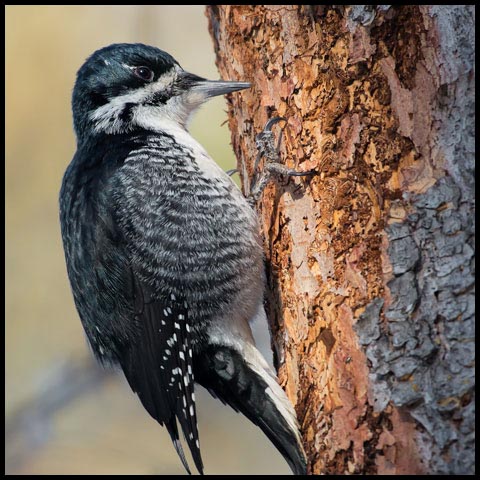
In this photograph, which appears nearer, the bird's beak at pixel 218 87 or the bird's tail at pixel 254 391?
the bird's tail at pixel 254 391

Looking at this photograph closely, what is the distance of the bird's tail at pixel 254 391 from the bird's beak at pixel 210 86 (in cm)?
108

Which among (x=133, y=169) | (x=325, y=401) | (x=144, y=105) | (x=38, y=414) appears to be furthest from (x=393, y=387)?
(x=38, y=414)

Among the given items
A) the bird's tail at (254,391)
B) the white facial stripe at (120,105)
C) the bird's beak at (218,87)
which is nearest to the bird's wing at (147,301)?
the bird's tail at (254,391)

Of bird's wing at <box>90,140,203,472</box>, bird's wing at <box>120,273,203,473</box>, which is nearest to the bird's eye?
bird's wing at <box>90,140,203,472</box>

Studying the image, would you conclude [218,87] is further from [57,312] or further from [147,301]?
[57,312]

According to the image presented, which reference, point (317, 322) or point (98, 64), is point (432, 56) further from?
point (98, 64)

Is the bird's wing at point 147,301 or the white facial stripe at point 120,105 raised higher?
the white facial stripe at point 120,105

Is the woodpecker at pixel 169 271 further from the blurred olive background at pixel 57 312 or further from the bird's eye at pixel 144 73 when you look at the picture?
the blurred olive background at pixel 57 312

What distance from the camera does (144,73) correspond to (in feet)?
10.6

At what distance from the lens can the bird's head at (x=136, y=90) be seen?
322 cm

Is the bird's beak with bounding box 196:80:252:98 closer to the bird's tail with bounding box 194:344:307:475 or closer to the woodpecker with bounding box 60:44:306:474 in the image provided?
the woodpecker with bounding box 60:44:306:474

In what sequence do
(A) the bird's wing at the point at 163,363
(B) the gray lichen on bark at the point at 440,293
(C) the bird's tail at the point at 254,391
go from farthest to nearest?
(A) the bird's wing at the point at 163,363 < (C) the bird's tail at the point at 254,391 < (B) the gray lichen on bark at the point at 440,293

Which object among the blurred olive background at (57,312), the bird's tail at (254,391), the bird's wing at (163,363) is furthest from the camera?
the blurred olive background at (57,312)

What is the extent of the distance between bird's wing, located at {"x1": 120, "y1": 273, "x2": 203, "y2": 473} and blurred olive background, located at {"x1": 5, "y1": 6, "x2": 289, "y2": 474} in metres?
2.23
